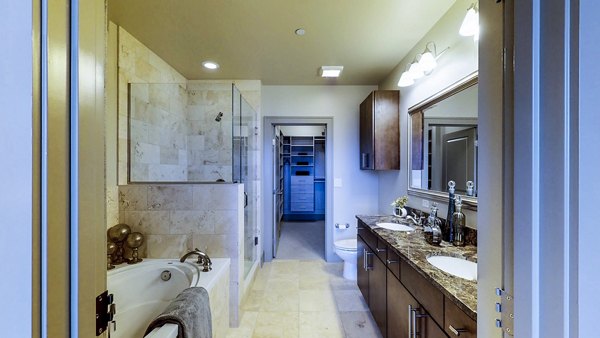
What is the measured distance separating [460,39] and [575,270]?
1899 mm

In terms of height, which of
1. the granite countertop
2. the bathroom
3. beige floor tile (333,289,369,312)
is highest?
the bathroom

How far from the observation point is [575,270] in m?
0.35

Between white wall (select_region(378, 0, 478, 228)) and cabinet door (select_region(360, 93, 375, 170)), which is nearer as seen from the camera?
white wall (select_region(378, 0, 478, 228))

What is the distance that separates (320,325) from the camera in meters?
2.08

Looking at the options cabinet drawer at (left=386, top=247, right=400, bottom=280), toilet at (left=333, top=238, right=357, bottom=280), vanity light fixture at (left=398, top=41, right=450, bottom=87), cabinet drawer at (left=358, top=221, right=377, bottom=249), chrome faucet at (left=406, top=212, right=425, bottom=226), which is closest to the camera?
cabinet drawer at (left=386, top=247, right=400, bottom=280)

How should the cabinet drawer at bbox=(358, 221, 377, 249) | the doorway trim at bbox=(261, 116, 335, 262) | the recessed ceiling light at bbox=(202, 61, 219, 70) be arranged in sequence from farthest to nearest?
the doorway trim at bbox=(261, 116, 335, 262), the recessed ceiling light at bbox=(202, 61, 219, 70), the cabinet drawer at bbox=(358, 221, 377, 249)

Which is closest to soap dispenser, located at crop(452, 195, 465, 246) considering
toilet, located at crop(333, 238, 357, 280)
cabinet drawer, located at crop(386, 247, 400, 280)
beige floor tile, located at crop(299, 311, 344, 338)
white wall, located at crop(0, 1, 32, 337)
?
cabinet drawer, located at crop(386, 247, 400, 280)

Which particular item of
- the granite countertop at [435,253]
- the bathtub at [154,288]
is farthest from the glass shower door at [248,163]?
the granite countertop at [435,253]

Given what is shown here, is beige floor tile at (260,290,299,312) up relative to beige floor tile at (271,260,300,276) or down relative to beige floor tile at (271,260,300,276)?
up

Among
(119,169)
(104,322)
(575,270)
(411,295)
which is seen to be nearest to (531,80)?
(575,270)

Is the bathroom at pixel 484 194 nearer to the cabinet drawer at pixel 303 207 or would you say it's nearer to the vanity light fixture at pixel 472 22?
the vanity light fixture at pixel 472 22

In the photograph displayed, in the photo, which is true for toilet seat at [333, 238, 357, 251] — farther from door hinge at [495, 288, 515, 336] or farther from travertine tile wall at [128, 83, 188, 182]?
door hinge at [495, 288, 515, 336]

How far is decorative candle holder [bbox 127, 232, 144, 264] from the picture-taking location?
202 cm

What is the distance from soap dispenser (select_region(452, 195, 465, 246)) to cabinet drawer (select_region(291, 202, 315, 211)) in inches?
182
